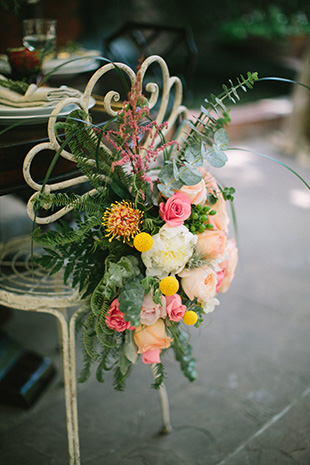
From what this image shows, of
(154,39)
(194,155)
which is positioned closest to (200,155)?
(194,155)

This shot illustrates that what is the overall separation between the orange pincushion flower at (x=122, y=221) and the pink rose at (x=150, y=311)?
0.13 meters

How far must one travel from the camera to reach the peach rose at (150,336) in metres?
0.92

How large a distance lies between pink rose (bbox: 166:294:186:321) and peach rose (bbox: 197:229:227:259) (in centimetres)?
11

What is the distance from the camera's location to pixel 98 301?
3.03ft

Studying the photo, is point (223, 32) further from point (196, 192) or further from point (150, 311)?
point (150, 311)

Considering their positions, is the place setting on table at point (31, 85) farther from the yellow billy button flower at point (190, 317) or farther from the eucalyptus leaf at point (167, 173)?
the yellow billy button flower at point (190, 317)

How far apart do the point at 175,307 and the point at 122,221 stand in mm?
194

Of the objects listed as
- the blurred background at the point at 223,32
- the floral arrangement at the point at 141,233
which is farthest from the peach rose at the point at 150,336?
the blurred background at the point at 223,32

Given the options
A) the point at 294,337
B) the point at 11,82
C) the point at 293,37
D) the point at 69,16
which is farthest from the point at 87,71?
the point at 293,37

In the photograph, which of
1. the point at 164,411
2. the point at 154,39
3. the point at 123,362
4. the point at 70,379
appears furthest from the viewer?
the point at 154,39

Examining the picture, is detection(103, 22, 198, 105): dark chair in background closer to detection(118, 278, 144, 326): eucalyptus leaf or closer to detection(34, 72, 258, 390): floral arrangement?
detection(34, 72, 258, 390): floral arrangement

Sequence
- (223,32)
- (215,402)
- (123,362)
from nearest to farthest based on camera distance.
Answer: (123,362), (215,402), (223,32)

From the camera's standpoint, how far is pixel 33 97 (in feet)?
3.47

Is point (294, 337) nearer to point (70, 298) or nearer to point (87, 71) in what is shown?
point (70, 298)
